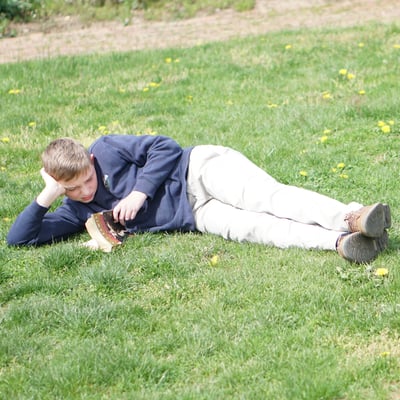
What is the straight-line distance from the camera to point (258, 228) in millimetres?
4500

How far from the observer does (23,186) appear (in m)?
5.87

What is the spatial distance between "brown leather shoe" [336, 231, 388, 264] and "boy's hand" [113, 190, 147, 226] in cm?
120

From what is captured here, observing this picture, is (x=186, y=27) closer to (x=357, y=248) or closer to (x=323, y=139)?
(x=323, y=139)

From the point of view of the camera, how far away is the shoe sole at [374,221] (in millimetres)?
3941

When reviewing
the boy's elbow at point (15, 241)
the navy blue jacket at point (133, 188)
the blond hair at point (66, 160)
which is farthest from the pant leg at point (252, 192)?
the boy's elbow at point (15, 241)

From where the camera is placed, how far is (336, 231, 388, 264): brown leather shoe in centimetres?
400

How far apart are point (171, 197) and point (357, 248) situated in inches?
51.1

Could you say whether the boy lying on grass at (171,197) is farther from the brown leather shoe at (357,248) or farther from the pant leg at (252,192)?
the brown leather shoe at (357,248)

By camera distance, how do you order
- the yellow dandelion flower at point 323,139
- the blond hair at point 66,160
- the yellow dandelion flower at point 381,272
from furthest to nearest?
the yellow dandelion flower at point 323,139
the blond hair at point 66,160
the yellow dandelion flower at point 381,272

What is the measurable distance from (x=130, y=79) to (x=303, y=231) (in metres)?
4.70

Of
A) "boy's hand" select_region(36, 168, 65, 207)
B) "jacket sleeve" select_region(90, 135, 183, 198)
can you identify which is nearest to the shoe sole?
"jacket sleeve" select_region(90, 135, 183, 198)

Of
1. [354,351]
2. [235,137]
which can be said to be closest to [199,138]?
[235,137]

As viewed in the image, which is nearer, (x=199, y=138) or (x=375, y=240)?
(x=375, y=240)

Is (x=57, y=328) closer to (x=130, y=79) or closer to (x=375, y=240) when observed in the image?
(x=375, y=240)
